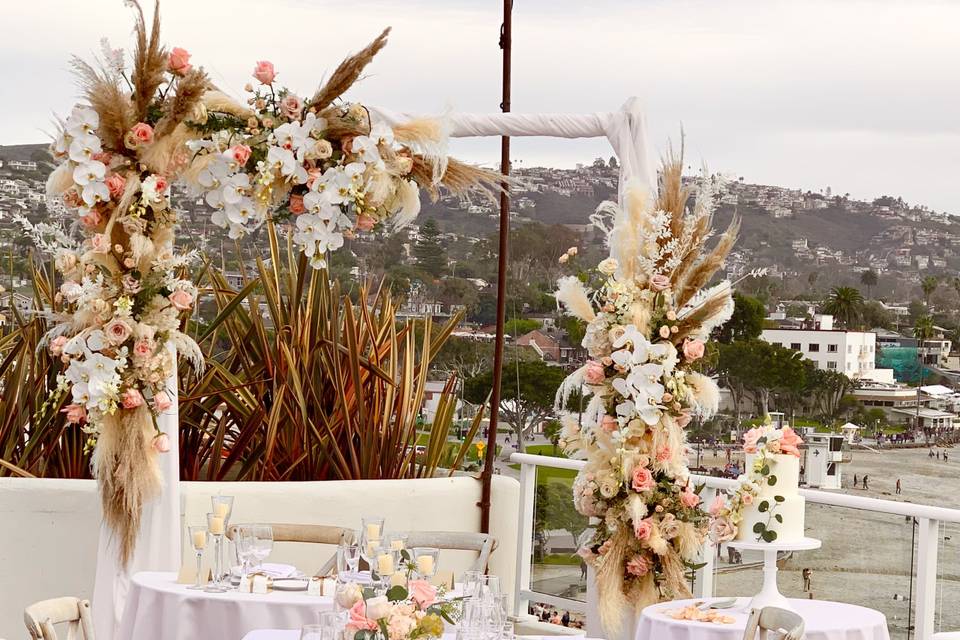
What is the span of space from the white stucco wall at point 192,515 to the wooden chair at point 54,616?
225 centimetres

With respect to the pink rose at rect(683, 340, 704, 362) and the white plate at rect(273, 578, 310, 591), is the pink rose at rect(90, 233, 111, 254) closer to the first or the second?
the white plate at rect(273, 578, 310, 591)

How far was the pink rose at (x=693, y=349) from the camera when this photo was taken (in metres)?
4.61

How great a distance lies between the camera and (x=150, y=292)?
4.50 metres

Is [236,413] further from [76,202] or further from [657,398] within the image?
[657,398]

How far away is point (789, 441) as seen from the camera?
13.8ft

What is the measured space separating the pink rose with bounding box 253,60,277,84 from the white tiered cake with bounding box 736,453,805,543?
2.18 meters

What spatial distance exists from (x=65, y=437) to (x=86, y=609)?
2.65 metres

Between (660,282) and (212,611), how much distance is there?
1967 mm

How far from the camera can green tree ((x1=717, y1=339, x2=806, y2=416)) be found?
7.29 meters

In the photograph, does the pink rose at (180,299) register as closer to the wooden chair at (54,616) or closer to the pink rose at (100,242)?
the pink rose at (100,242)

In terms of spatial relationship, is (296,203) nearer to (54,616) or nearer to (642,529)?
(642,529)

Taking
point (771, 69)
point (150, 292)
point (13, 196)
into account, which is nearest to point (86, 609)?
point (150, 292)

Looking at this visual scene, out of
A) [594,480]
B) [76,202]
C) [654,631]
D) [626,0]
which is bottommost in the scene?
[654,631]

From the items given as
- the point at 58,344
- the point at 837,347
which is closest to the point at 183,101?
the point at 58,344
